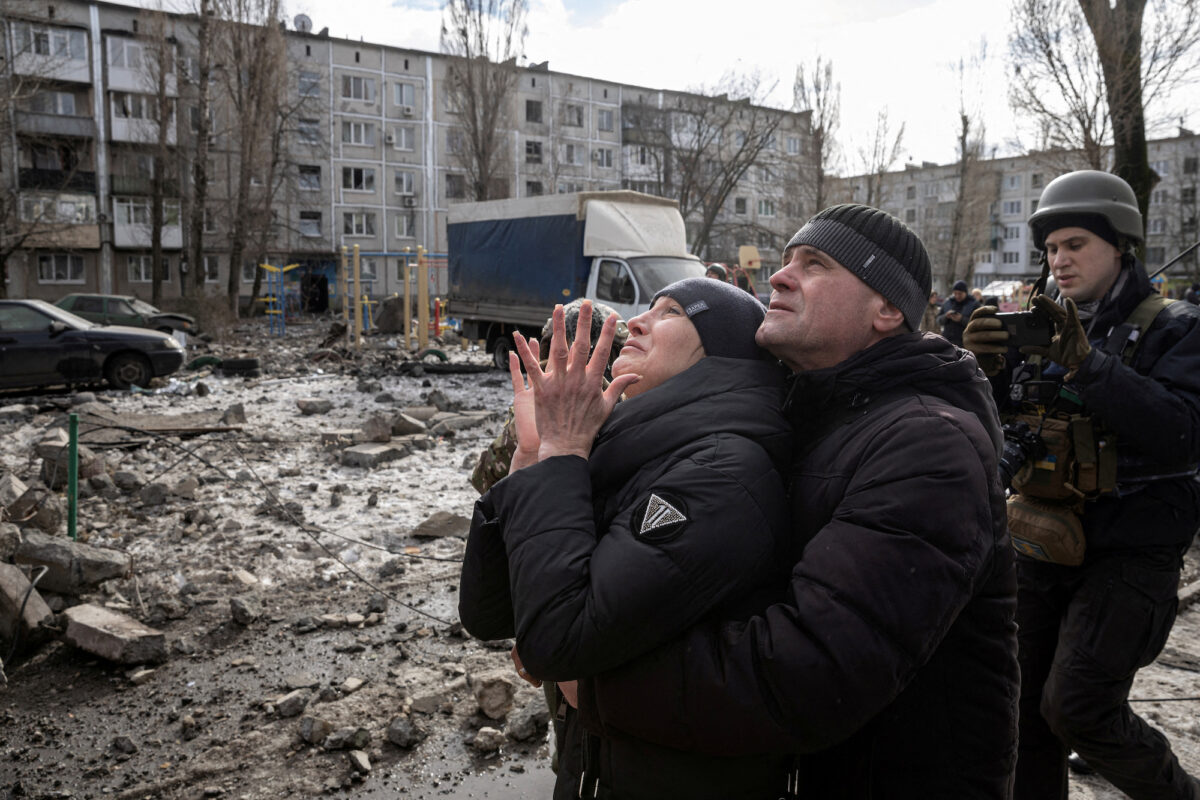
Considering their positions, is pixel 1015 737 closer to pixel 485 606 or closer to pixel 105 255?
pixel 485 606

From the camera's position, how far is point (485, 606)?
5.43 ft

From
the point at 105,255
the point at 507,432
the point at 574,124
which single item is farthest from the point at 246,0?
the point at 507,432

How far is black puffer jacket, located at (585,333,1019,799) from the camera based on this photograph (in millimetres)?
1289

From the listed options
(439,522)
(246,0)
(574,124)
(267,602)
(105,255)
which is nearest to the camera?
(267,602)

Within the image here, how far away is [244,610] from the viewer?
190 inches

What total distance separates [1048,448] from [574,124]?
195ft

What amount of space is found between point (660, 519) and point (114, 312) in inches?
1031

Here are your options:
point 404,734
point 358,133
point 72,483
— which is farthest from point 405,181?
point 404,734

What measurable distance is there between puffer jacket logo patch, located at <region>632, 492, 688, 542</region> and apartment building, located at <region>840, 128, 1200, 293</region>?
2591mm

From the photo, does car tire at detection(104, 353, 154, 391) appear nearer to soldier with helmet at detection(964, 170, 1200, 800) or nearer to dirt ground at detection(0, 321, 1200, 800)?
dirt ground at detection(0, 321, 1200, 800)

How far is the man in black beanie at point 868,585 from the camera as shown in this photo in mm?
1292

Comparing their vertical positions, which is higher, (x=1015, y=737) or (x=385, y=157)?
(x=385, y=157)

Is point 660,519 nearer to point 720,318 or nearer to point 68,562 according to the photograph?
point 720,318

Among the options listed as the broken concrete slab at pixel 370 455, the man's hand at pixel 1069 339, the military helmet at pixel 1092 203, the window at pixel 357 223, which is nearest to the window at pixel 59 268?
the window at pixel 357 223
